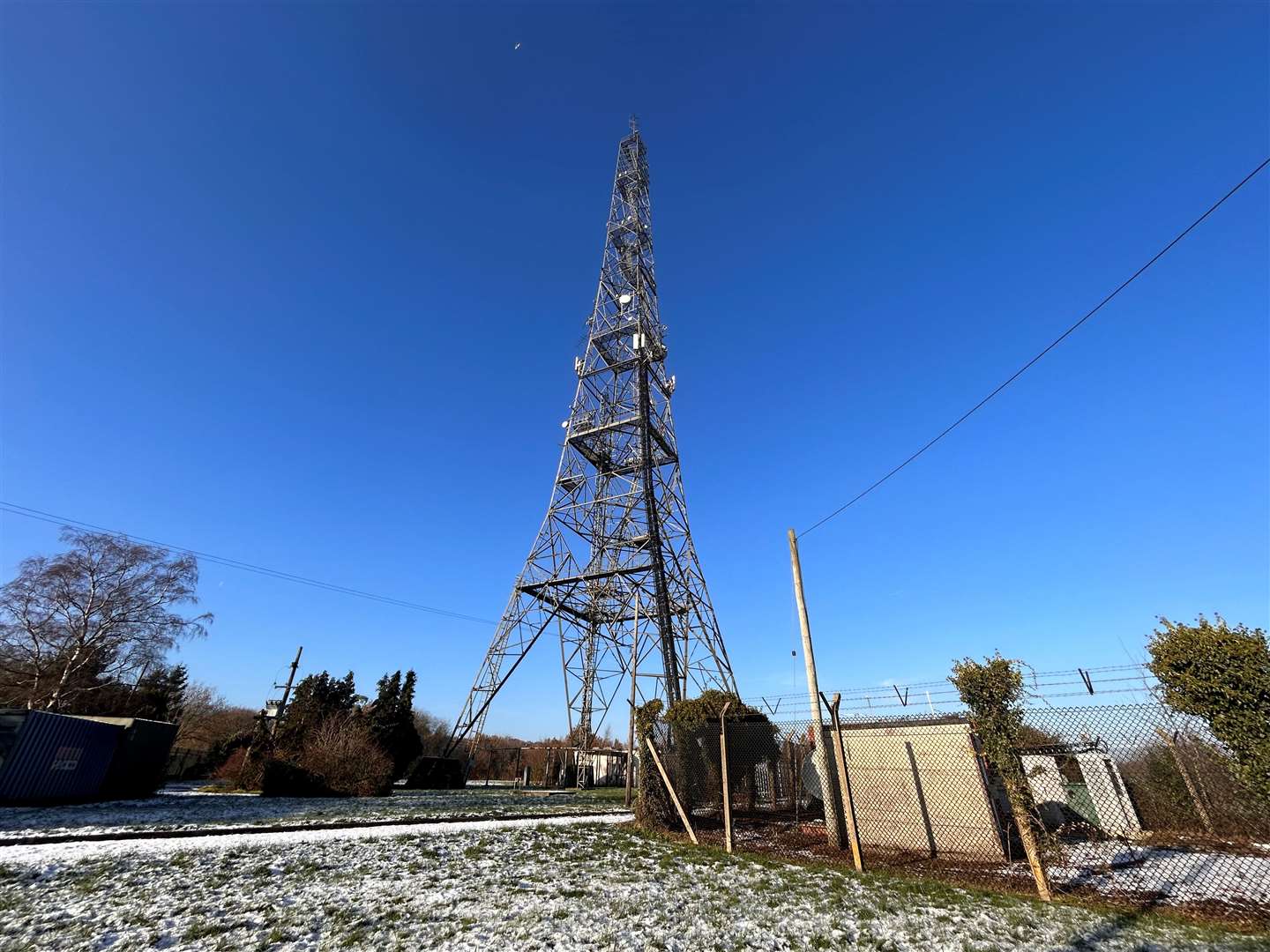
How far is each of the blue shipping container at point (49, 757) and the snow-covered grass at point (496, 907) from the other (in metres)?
11.3

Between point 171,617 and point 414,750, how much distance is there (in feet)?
53.8

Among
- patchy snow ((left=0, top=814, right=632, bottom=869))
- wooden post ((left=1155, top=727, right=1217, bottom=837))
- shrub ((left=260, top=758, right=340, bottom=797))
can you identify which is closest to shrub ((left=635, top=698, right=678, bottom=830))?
patchy snow ((left=0, top=814, right=632, bottom=869))

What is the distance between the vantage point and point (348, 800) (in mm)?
17016

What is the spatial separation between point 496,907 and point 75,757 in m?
19.3

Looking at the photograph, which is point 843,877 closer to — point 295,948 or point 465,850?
point 465,850

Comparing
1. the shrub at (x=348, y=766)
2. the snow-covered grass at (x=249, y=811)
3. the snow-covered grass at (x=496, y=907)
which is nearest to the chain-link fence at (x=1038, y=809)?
the snow-covered grass at (x=496, y=907)

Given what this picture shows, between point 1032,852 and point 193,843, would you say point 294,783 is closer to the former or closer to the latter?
point 193,843

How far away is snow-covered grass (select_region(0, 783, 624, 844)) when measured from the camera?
10.6m

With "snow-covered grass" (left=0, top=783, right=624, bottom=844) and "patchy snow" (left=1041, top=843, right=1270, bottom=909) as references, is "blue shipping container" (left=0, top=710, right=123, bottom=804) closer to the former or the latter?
"snow-covered grass" (left=0, top=783, right=624, bottom=844)

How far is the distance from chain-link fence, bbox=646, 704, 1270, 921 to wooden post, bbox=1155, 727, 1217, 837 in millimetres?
43

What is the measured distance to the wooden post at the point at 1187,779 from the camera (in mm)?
7441

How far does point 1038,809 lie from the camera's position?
8.26 metres

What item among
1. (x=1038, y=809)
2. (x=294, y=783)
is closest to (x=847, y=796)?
(x=1038, y=809)

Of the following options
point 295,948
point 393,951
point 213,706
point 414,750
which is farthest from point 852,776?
point 213,706
